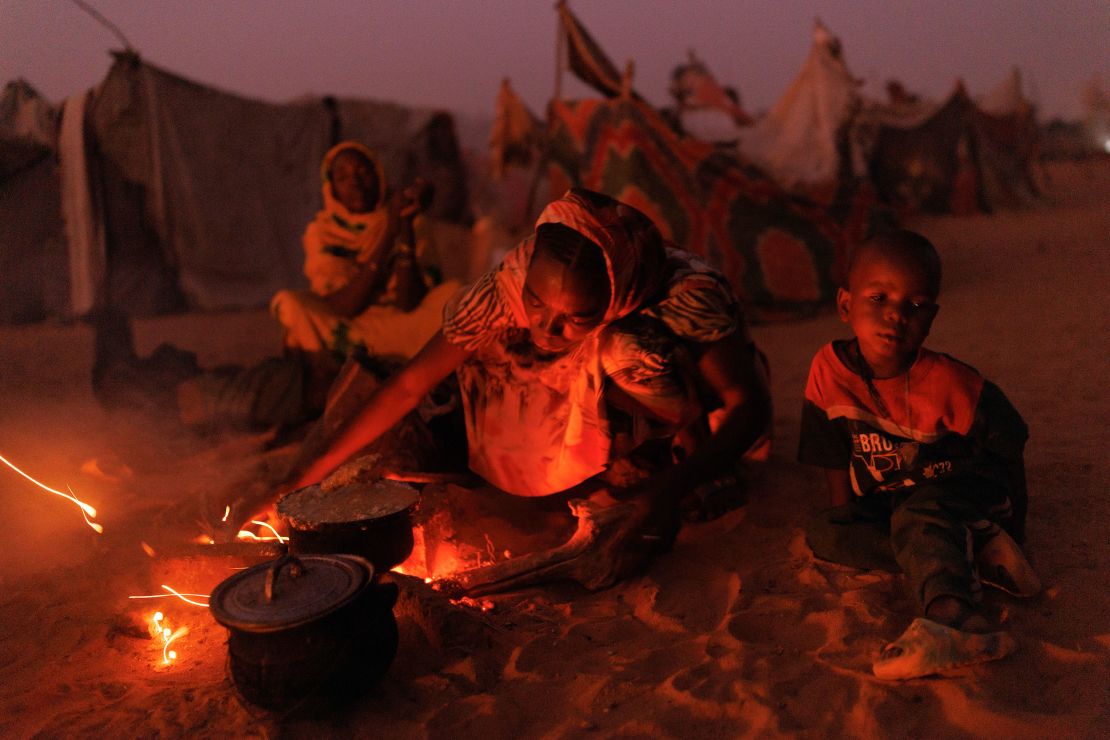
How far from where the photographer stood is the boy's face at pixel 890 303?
Result: 189 centimetres

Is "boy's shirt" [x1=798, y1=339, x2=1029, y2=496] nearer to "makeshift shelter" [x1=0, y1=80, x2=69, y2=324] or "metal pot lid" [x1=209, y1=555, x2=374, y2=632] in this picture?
"metal pot lid" [x1=209, y1=555, x2=374, y2=632]

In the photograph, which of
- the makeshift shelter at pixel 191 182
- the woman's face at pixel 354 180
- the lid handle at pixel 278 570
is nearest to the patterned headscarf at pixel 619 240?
the lid handle at pixel 278 570

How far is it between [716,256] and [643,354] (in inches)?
192

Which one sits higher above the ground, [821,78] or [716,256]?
[821,78]

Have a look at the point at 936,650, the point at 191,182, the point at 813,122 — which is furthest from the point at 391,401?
the point at 813,122

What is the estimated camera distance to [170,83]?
6.95m

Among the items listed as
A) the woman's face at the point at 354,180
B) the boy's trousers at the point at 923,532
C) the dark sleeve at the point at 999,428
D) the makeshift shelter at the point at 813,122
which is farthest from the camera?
the makeshift shelter at the point at 813,122

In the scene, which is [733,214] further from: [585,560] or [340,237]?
[585,560]

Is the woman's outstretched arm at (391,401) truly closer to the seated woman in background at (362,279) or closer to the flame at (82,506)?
the flame at (82,506)

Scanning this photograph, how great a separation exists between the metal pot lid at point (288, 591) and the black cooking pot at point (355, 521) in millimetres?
232

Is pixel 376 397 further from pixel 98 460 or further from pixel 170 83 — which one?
pixel 170 83

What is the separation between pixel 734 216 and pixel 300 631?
6.03m

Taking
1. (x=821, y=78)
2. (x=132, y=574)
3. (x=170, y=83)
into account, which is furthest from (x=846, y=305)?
(x=821, y=78)

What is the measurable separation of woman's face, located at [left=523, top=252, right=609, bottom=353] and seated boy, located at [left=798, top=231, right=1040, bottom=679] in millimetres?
678
